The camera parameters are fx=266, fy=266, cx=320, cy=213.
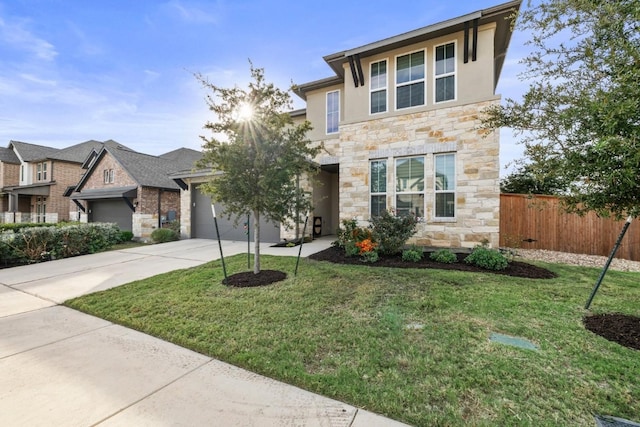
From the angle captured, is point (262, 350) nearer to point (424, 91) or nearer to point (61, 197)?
point (424, 91)

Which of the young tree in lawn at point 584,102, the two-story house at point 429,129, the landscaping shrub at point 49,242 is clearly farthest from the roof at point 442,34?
the landscaping shrub at point 49,242

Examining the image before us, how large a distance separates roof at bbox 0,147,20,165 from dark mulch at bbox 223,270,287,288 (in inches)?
1251

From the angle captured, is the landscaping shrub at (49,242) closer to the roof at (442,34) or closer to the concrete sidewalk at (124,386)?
the concrete sidewalk at (124,386)

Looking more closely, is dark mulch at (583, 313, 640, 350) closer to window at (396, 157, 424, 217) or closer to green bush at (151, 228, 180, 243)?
window at (396, 157, 424, 217)

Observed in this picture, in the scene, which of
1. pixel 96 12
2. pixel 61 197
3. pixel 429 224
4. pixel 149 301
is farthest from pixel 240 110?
pixel 61 197

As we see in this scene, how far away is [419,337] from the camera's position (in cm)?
312

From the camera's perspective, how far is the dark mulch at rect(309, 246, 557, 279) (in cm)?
592

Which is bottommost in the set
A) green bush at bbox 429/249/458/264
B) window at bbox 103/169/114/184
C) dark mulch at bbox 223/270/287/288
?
dark mulch at bbox 223/270/287/288

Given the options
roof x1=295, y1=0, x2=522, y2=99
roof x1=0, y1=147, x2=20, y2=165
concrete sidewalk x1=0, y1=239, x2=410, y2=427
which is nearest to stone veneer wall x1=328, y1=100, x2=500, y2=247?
roof x1=295, y1=0, x2=522, y2=99

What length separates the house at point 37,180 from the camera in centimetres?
1995

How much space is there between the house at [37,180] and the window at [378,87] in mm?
21688

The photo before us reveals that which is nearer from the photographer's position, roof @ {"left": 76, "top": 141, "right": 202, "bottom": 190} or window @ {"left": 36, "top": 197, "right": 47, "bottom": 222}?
roof @ {"left": 76, "top": 141, "right": 202, "bottom": 190}

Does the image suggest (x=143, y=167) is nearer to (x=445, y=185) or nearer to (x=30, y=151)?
(x=445, y=185)

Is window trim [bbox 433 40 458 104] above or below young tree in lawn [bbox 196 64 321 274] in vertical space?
above
